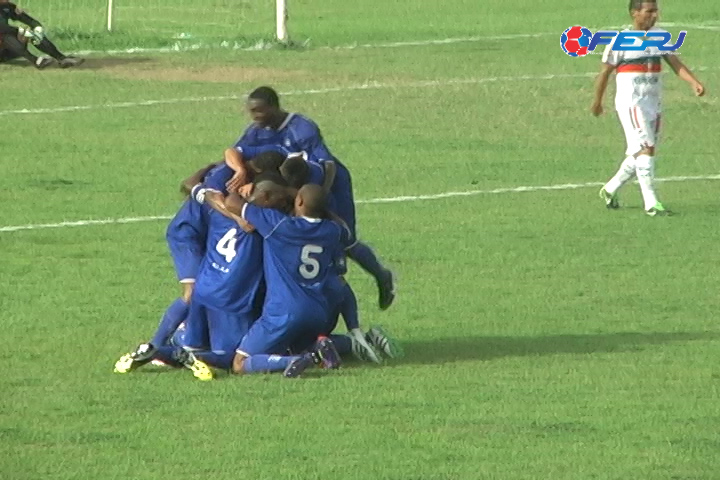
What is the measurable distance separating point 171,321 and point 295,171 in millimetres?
1155

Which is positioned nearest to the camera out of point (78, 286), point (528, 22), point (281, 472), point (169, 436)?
point (281, 472)

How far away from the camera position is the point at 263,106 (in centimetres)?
1220

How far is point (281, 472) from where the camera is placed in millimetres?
9625

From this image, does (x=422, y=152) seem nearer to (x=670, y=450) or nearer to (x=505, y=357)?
(x=505, y=357)

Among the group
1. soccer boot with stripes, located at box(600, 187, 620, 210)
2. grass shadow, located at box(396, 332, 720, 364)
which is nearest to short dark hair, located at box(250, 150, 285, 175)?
grass shadow, located at box(396, 332, 720, 364)

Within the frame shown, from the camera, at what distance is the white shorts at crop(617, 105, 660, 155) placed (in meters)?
17.7

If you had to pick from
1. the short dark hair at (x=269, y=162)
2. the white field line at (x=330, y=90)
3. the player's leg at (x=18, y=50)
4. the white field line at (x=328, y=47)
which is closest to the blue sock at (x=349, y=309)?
the short dark hair at (x=269, y=162)

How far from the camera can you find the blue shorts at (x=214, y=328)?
38.7 feet

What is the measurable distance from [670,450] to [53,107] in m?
16.0

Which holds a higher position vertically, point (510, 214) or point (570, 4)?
point (510, 214)

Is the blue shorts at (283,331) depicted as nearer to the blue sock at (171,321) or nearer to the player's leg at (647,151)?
the blue sock at (171,321)

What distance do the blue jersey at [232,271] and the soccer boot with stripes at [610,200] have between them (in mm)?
7036

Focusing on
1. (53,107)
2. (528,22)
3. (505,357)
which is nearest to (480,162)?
(53,107)

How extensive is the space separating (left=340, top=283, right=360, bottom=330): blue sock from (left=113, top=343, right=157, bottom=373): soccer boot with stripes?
1.10 meters
